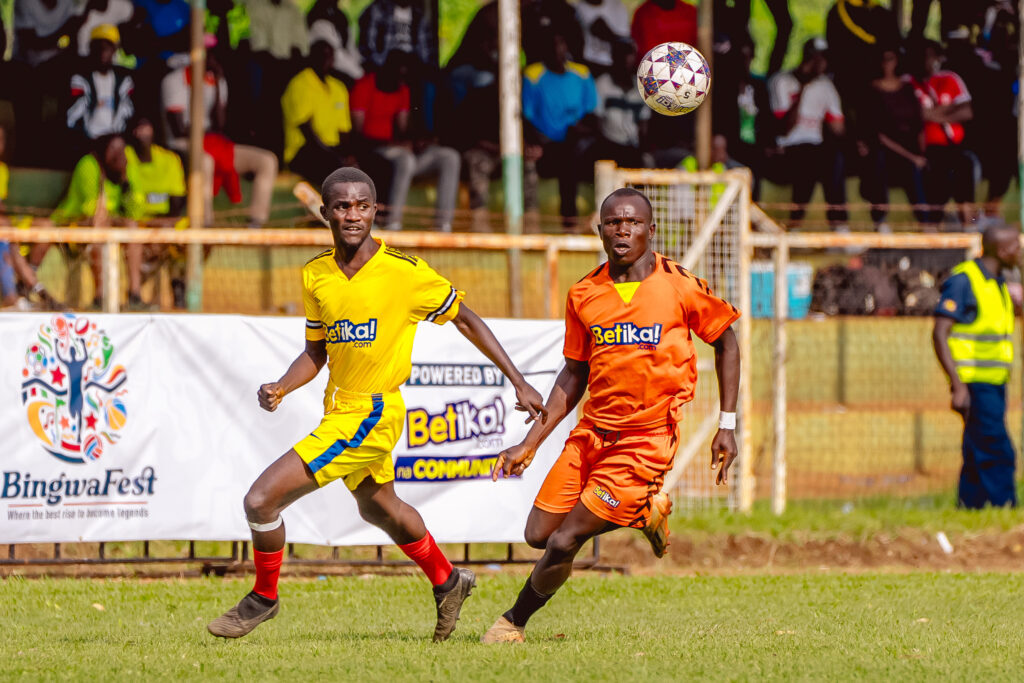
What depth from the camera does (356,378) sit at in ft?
25.3

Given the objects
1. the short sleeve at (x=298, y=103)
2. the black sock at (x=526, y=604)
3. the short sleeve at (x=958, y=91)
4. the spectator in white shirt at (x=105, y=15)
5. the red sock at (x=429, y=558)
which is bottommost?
the black sock at (x=526, y=604)

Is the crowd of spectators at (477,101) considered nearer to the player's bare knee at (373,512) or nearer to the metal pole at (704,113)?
the metal pole at (704,113)

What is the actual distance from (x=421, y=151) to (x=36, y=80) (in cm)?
415

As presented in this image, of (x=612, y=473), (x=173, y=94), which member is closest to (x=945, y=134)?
(x=173, y=94)

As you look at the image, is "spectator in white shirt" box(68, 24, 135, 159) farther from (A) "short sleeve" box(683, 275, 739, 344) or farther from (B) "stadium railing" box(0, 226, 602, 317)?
(A) "short sleeve" box(683, 275, 739, 344)

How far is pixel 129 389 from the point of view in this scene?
419 inches

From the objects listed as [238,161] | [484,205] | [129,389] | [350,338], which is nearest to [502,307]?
[484,205]

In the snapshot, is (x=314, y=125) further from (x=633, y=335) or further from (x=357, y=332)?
(x=633, y=335)

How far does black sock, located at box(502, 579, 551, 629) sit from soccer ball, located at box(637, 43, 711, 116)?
441 centimetres

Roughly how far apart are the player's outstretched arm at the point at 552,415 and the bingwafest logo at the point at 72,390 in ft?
13.2

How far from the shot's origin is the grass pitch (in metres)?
6.69

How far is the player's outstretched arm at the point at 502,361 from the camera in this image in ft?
24.5

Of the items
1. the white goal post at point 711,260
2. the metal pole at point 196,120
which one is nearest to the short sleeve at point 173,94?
the metal pole at point 196,120

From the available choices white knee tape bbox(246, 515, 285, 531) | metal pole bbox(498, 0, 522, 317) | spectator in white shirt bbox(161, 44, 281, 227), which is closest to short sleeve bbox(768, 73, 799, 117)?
metal pole bbox(498, 0, 522, 317)
